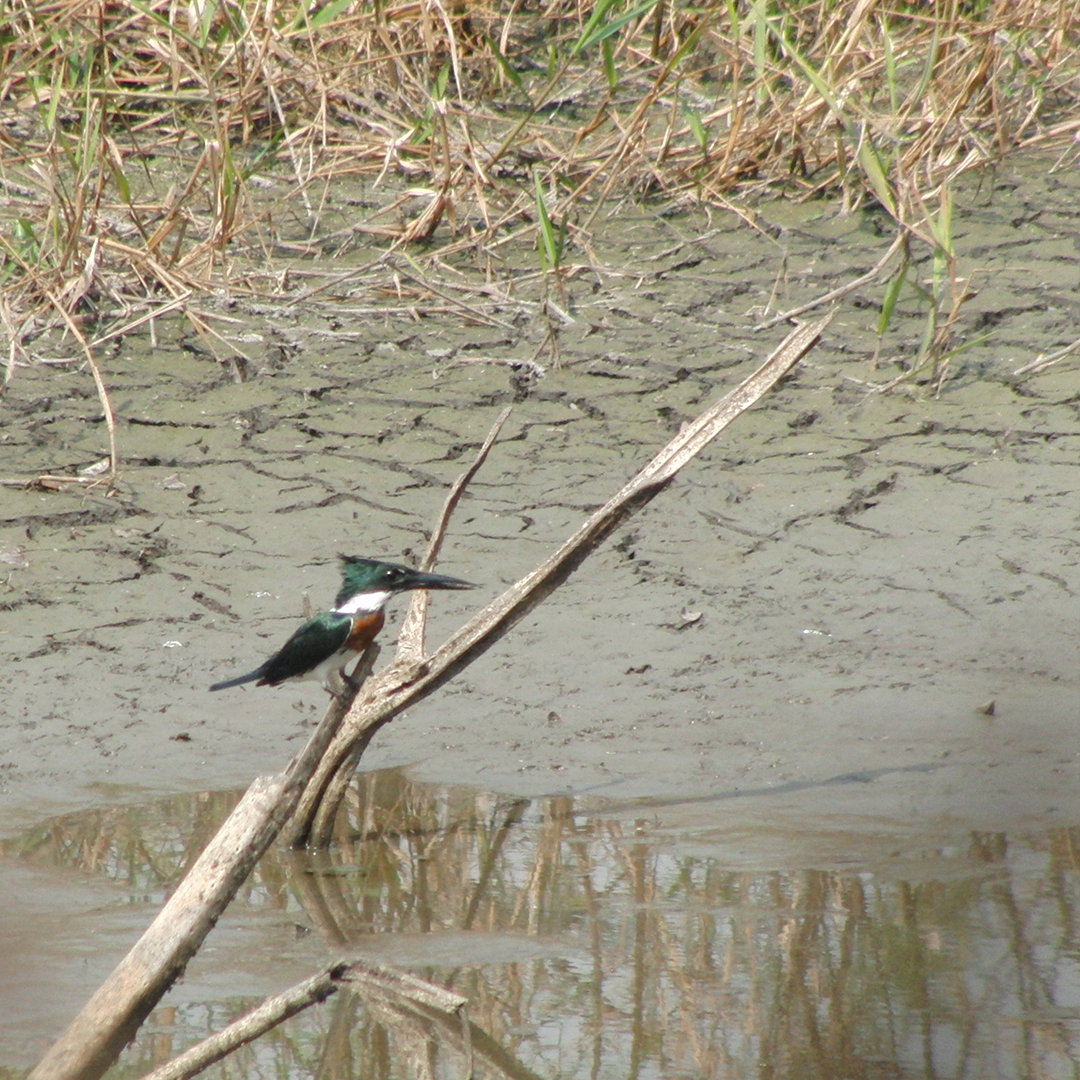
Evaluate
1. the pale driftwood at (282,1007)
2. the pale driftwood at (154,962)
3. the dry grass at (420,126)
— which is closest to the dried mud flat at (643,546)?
the dry grass at (420,126)

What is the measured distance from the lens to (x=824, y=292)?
245 inches

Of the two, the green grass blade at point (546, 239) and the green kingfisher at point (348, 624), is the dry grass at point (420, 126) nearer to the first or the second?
the green grass blade at point (546, 239)

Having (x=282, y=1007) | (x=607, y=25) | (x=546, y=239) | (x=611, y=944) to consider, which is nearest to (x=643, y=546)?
(x=546, y=239)

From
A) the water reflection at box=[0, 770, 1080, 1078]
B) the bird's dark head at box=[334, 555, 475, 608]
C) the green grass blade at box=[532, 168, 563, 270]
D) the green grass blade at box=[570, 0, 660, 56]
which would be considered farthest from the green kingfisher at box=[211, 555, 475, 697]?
the green grass blade at box=[532, 168, 563, 270]

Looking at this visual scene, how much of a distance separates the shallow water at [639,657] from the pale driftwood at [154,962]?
1.88ft

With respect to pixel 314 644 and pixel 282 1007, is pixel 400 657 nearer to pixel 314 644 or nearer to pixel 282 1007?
pixel 314 644

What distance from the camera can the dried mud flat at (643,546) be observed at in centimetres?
389

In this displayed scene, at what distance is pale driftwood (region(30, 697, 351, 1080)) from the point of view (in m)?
2.05

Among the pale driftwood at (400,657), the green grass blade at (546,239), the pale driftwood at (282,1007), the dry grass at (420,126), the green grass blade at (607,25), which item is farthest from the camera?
the dry grass at (420,126)

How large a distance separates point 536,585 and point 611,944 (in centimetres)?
79

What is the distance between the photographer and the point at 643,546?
4.96m

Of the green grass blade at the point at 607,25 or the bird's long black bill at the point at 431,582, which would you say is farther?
the green grass blade at the point at 607,25

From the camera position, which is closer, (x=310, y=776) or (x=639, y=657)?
(x=310, y=776)

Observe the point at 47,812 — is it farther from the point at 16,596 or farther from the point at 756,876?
the point at 756,876
